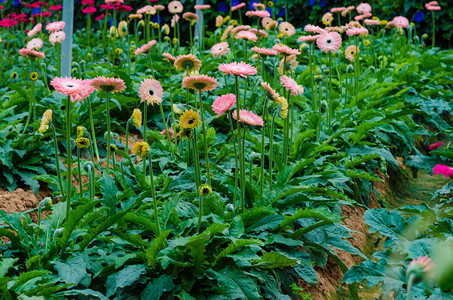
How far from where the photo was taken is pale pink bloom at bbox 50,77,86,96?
6.18ft

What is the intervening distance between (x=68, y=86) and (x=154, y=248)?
682 millimetres

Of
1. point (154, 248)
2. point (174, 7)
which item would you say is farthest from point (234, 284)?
point (174, 7)

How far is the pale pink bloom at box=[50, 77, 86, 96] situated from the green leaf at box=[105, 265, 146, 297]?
0.66 m

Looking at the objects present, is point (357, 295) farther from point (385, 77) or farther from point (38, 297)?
point (385, 77)

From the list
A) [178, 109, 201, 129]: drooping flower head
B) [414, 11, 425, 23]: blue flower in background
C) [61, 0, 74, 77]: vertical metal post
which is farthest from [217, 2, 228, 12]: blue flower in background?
[178, 109, 201, 129]: drooping flower head

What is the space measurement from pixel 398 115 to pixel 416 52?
8.85 feet

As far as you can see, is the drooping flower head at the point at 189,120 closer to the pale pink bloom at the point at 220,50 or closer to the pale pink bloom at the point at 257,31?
the pale pink bloom at the point at 220,50

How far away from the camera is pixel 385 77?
5.18 meters

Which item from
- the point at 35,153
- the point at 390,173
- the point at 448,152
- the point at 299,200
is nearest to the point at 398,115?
the point at 390,173

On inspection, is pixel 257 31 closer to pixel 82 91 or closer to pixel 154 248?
pixel 82 91

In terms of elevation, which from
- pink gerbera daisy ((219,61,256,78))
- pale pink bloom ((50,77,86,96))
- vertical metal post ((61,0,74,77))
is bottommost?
vertical metal post ((61,0,74,77))

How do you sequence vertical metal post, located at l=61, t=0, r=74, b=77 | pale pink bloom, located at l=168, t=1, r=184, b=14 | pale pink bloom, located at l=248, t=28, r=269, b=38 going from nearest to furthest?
pale pink bloom, located at l=248, t=28, r=269, b=38 → vertical metal post, located at l=61, t=0, r=74, b=77 → pale pink bloom, located at l=168, t=1, r=184, b=14

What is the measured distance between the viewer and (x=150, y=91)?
2.31 metres

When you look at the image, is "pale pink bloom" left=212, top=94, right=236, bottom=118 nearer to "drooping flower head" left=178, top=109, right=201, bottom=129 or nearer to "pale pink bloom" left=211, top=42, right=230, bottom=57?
"drooping flower head" left=178, top=109, right=201, bottom=129
